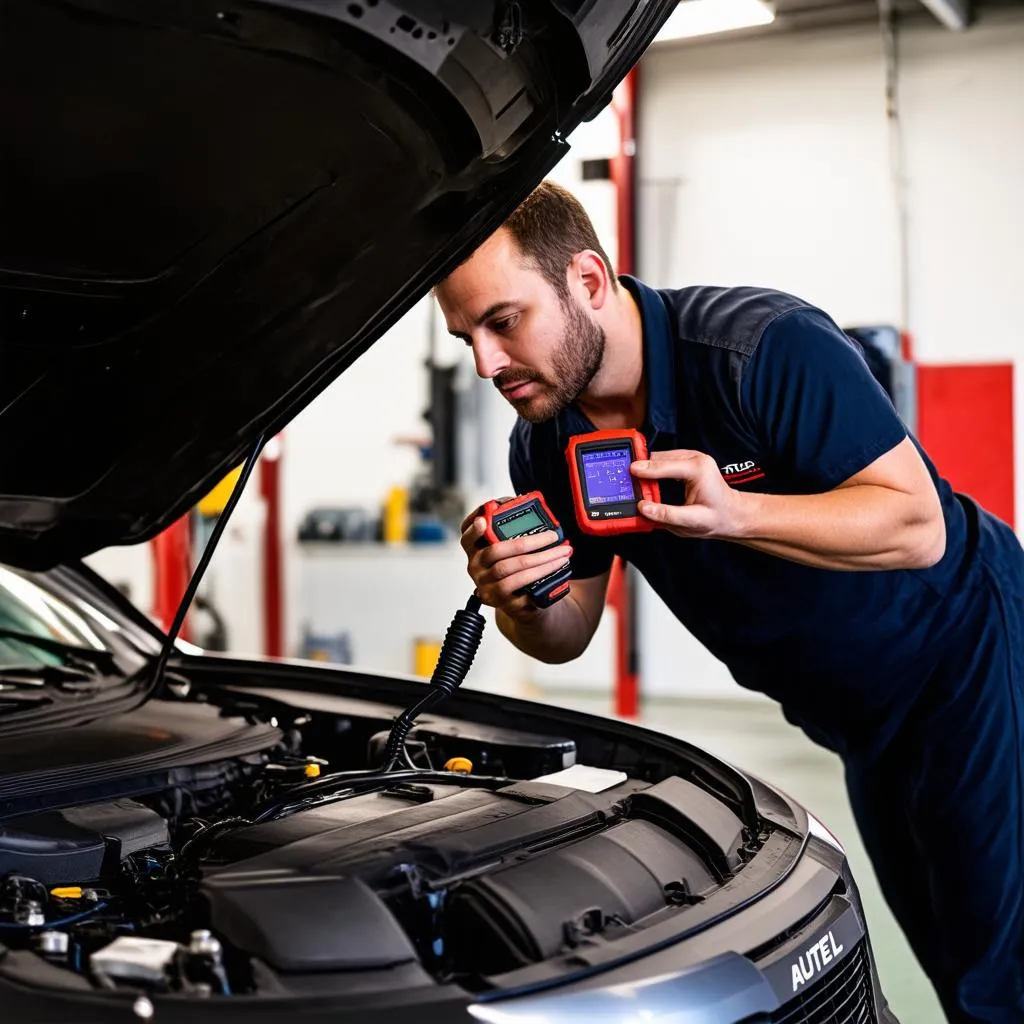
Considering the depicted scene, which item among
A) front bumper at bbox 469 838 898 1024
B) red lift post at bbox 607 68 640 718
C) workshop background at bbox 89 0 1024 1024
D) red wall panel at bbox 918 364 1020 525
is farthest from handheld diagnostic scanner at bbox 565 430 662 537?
red wall panel at bbox 918 364 1020 525

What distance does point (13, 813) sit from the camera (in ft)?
4.76

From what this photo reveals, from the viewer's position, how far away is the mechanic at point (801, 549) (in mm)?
1733

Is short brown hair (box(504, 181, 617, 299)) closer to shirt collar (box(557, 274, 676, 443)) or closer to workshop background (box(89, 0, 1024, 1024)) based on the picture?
shirt collar (box(557, 274, 676, 443))

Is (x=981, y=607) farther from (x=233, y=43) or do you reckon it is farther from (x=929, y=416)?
(x=929, y=416)

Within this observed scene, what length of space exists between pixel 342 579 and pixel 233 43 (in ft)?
16.7

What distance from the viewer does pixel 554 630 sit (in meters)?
2.06

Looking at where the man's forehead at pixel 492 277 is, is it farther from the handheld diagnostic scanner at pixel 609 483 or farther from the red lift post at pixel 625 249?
the red lift post at pixel 625 249

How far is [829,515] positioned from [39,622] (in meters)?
1.29

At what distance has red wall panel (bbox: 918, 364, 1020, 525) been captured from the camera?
5492 mm

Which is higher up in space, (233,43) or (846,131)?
(846,131)

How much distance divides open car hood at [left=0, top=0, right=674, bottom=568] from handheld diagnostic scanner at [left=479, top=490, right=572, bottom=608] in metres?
0.31

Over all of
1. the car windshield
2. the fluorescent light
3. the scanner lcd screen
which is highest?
the fluorescent light

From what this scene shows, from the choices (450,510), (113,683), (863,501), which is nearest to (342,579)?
(450,510)

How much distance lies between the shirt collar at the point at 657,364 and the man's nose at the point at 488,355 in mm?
246
